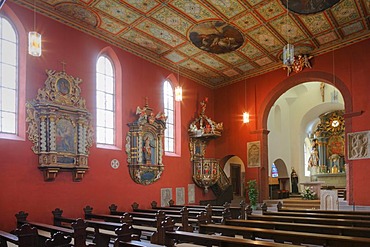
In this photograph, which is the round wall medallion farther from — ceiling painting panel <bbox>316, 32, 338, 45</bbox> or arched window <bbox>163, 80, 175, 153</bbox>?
ceiling painting panel <bbox>316, 32, 338, 45</bbox>

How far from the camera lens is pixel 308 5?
937 cm

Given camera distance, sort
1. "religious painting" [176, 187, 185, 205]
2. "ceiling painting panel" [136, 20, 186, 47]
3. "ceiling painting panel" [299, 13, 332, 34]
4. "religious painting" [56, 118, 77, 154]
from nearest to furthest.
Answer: "religious painting" [56, 118, 77, 154] < "ceiling painting panel" [299, 13, 332, 34] < "ceiling painting panel" [136, 20, 186, 47] < "religious painting" [176, 187, 185, 205]

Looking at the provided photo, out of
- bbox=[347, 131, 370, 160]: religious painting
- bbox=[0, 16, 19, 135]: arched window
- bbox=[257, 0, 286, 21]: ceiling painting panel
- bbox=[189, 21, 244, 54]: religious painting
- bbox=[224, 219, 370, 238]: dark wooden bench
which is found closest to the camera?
bbox=[224, 219, 370, 238]: dark wooden bench

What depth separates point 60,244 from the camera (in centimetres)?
404

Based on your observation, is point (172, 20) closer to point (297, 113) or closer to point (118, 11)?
point (118, 11)

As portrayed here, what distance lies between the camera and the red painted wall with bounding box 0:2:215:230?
26.8 feet

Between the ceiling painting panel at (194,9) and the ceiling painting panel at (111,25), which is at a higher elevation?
the ceiling painting panel at (194,9)

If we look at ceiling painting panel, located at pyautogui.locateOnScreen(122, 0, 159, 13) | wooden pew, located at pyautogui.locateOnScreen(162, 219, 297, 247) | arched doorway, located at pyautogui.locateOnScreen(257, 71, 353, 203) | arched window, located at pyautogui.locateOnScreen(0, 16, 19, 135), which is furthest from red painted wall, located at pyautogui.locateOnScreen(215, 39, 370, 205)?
arched window, located at pyautogui.locateOnScreen(0, 16, 19, 135)

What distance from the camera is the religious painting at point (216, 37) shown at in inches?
421

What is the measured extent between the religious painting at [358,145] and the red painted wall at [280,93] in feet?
0.52

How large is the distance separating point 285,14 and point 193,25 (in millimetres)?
2806

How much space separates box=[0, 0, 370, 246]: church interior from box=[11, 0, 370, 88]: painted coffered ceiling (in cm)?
5

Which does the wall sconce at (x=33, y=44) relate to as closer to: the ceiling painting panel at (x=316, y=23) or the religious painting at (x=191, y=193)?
the ceiling painting panel at (x=316, y=23)

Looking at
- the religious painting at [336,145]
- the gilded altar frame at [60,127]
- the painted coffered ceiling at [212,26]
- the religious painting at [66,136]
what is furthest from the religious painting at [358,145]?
the religious painting at [336,145]
